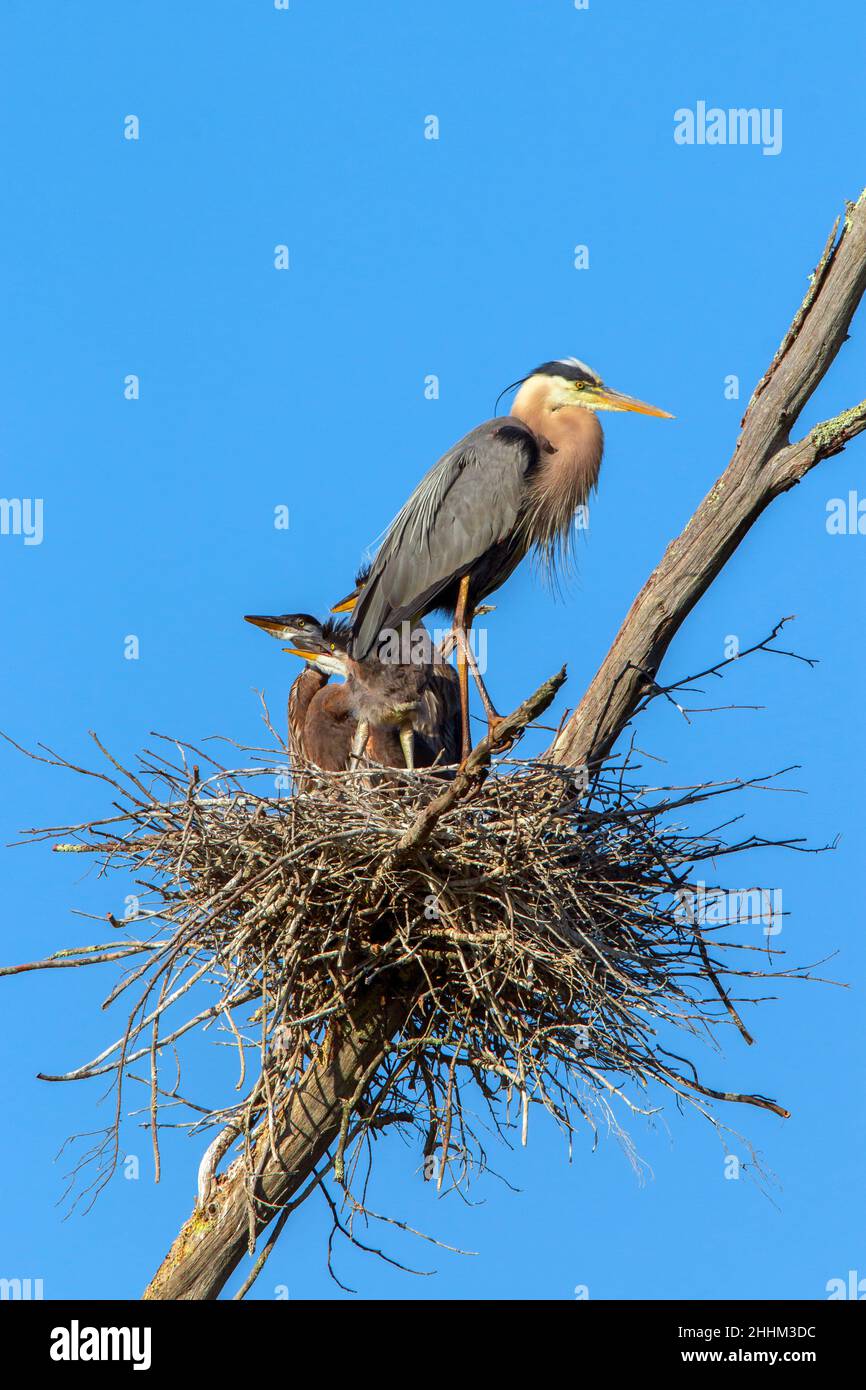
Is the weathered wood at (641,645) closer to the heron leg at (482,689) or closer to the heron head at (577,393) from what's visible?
the heron leg at (482,689)

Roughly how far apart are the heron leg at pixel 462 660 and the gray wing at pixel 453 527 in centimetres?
8

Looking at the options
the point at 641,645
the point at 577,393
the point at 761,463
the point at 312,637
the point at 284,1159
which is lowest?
the point at 284,1159

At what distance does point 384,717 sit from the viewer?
6.55 m

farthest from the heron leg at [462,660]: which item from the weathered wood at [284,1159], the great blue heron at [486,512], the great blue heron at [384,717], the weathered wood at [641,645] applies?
the weathered wood at [284,1159]

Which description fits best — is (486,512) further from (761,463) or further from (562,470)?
(761,463)

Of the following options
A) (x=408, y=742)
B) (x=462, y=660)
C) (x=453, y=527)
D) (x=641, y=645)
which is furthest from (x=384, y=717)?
(x=641, y=645)

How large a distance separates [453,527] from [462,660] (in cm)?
63

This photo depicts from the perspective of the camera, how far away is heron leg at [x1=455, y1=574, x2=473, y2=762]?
5.96 metres

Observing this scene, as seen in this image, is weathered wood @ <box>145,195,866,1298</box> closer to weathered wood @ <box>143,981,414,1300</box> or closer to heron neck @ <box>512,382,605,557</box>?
weathered wood @ <box>143,981,414,1300</box>

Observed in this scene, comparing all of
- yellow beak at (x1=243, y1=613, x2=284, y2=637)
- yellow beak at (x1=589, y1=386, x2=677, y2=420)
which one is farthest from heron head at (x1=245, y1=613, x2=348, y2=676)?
yellow beak at (x1=589, y1=386, x2=677, y2=420)

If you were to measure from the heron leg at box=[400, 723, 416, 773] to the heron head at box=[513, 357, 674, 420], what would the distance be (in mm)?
1539
